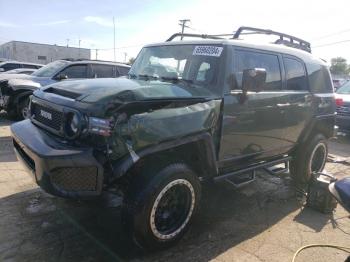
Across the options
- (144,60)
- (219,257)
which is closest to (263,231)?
(219,257)

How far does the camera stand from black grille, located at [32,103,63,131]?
3.60m

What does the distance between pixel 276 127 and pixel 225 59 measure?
132 centimetres

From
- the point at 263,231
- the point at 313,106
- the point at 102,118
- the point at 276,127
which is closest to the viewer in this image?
the point at 102,118

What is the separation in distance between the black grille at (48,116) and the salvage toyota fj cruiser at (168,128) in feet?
0.03

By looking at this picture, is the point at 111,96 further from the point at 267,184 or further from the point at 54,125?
the point at 267,184

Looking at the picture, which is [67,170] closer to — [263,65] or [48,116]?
[48,116]

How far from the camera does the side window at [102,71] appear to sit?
34.2 ft

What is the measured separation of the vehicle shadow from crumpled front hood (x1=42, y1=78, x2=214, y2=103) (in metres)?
1.03

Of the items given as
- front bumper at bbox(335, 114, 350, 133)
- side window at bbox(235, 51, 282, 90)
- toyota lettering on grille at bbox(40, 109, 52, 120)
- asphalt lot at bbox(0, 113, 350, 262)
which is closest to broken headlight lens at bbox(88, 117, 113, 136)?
toyota lettering on grille at bbox(40, 109, 52, 120)

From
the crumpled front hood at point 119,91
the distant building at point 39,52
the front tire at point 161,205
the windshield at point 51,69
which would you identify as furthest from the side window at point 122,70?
the distant building at point 39,52

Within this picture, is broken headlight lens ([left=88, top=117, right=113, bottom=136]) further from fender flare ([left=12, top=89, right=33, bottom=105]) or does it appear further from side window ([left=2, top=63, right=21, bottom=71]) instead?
side window ([left=2, top=63, right=21, bottom=71])

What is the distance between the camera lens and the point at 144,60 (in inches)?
204

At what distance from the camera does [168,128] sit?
3.47 metres

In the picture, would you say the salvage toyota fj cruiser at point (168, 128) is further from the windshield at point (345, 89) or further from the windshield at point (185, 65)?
the windshield at point (345, 89)
